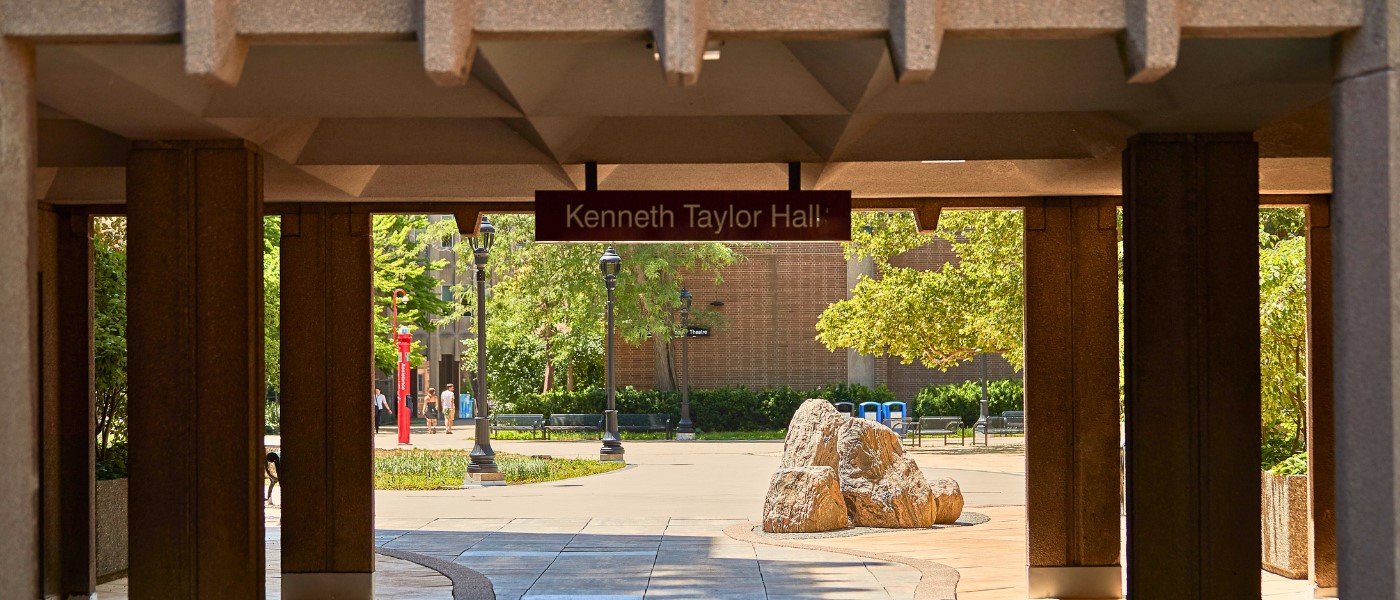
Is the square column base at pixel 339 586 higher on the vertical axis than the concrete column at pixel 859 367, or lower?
lower

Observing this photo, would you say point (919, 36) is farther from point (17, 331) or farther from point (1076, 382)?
point (1076, 382)

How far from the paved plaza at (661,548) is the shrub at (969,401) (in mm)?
17954

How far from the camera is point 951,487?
17.3 m

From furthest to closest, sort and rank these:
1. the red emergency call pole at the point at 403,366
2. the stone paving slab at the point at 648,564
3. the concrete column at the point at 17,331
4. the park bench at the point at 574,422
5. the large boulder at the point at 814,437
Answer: the park bench at the point at 574,422 < the red emergency call pole at the point at 403,366 < the large boulder at the point at 814,437 < the stone paving slab at the point at 648,564 < the concrete column at the point at 17,331

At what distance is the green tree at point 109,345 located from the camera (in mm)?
13289

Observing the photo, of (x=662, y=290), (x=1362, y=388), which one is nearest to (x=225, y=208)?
(x=1362, y=388)

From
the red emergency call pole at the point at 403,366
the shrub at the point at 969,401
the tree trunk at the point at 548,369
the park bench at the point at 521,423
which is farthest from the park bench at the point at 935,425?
the tree trunk at the point at 548,369

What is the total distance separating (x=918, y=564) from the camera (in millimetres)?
13398

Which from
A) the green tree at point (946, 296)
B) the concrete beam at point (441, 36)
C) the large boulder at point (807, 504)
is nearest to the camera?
the concrete beam at point (441, 36)

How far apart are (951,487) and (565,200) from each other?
33.6 feet

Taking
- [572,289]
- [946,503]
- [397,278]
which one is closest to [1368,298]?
[946,503]

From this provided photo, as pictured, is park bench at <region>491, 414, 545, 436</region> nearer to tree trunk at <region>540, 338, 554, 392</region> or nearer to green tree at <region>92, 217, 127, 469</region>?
tree trunk at <region>540, 338, 554, 392</region>

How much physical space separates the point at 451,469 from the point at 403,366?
1743cm

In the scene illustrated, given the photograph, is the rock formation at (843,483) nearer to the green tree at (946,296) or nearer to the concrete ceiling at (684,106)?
the concrete ceiling at (684,106)
